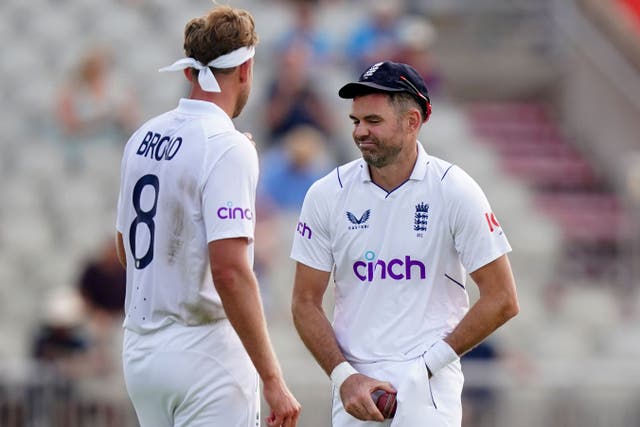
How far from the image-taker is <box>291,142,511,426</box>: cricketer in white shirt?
5.75 meters

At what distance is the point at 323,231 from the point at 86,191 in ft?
26.4

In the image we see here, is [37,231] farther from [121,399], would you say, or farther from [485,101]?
[485,101]

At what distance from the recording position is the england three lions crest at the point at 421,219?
5785mm

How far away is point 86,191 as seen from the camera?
13.6 m

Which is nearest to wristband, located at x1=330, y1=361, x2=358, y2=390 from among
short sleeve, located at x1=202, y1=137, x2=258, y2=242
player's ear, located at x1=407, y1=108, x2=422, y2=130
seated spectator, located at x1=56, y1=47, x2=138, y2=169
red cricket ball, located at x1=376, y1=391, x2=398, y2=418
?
red cricket ball, located at x1=376, y1=391, x2=398, y2=418

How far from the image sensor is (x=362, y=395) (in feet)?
18.6

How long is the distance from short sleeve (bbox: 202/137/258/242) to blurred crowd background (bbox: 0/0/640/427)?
5010mm

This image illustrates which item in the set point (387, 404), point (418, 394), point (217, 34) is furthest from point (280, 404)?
point (217, 34)

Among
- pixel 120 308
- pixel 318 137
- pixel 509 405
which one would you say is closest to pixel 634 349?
pixel 509 405

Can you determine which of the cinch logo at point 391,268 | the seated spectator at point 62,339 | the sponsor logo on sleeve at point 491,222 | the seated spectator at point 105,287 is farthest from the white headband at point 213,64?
the seated spectator at point 105,287

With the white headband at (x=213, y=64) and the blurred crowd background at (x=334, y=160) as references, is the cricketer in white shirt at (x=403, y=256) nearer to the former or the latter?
the white headband at (x=213, y=64)

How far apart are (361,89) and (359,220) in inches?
21.0

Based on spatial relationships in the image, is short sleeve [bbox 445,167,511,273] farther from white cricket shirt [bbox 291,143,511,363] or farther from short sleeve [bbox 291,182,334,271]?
short sleeve [bbox 291,182,334,271]

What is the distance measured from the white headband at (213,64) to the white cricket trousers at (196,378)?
0.95 metres
